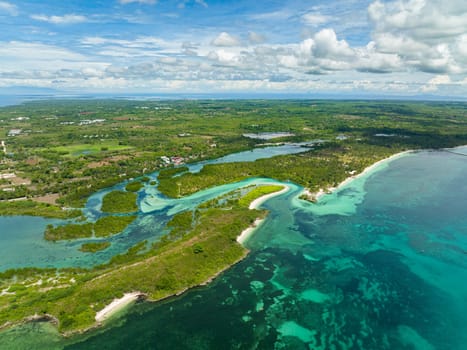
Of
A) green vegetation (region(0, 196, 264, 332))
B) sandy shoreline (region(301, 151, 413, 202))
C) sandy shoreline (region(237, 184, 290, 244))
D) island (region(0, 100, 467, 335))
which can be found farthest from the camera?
sandy shoreline (region(301, 151, 413, 202))

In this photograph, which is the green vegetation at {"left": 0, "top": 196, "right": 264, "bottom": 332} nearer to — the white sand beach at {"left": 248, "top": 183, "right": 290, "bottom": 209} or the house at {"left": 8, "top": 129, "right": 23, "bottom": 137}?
the white sand beach at {"left": 248, "top": 183, "right": 290, "bottom": 209}

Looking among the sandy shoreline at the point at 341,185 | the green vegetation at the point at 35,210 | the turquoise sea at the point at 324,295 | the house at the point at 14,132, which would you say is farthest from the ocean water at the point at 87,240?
the house at the point at 14,132

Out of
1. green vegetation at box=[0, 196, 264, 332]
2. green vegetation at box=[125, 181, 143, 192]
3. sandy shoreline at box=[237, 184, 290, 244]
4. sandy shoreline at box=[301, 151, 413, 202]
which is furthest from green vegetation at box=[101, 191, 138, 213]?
sandy shoreline at box=[301, 151, 413, 202]

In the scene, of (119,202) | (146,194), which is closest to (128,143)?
(146,194)

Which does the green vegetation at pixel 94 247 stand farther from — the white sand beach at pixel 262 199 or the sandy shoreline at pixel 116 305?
the white sand beach at pixel 262 199

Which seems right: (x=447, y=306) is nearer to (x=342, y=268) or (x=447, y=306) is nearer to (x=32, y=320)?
(x=342, y=268)

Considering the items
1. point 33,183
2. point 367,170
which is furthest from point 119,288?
point 367,170
